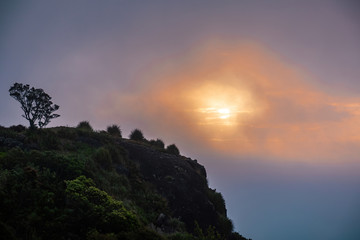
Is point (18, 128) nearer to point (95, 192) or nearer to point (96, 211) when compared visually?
point (95, 192)

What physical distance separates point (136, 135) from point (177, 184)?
471 inches

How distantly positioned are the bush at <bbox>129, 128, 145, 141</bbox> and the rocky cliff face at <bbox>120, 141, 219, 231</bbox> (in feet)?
19.3

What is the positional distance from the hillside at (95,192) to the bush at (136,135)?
19.0 ft

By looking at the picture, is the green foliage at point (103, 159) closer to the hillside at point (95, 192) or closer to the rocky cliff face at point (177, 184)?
the hillside at point (95, 192)

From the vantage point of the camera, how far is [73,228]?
26.4ft

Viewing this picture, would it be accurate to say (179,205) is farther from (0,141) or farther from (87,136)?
(0,141)

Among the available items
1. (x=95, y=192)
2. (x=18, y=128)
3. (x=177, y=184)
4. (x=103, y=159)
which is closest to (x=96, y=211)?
(x=95, y=192)

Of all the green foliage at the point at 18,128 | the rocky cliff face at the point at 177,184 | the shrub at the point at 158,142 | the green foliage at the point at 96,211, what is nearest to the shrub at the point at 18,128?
the green foliage at the point at 18,128

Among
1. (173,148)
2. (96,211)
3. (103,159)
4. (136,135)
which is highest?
(136,135)

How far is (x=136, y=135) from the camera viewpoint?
2908 centimetres

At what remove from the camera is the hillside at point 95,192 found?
784 centimetres

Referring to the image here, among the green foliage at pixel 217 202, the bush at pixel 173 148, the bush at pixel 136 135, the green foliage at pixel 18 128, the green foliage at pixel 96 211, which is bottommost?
the green foliage at pixel 96 211

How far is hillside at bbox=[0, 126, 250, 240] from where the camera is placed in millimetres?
7836

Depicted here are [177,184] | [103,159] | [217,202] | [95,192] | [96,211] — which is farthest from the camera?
[217,202]
